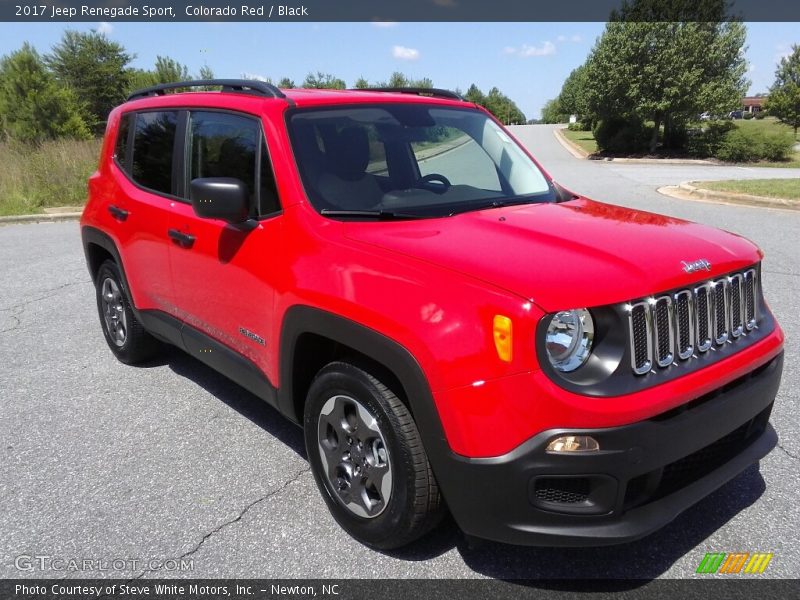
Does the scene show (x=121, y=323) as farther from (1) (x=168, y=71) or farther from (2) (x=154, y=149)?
(1) (x=168, y=71)

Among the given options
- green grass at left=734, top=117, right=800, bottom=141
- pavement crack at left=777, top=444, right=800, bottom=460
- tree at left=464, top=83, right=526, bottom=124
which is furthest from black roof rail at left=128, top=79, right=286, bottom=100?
tree at left=464, top=83, right=526, bottom=124

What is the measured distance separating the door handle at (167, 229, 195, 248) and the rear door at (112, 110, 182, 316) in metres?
0.12

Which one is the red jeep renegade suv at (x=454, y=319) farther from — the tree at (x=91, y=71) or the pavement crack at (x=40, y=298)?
the tree at (x=91, y=71)

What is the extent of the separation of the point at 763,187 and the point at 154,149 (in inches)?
553

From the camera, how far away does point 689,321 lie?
2396 millimetres

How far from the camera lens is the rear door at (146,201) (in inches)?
154

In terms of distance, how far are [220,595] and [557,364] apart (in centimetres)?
160

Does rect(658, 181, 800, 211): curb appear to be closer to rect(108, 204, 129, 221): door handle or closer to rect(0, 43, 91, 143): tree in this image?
rect(108, 204, 129, 221): door handle

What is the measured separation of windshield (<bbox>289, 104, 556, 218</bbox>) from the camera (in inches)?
121

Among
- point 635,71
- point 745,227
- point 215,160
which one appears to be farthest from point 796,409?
point 635,71

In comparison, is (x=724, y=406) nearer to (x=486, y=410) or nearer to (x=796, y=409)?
(x=486, y=410)

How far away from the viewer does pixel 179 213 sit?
3.69m
